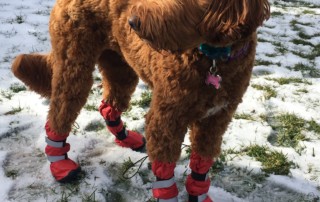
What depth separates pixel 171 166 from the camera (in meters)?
2.75

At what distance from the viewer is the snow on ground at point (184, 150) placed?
3.20 meters

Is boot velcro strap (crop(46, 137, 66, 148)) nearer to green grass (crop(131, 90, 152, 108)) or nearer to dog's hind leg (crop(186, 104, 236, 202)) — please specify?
dog's hind leg (crop(186, 104, 236, 202))

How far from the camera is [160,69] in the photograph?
2504 millimetres

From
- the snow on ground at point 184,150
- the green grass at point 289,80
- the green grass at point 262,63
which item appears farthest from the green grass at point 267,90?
the green grass at point 262,63

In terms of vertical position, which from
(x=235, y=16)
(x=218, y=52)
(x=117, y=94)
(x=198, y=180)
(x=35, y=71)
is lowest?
(x=198, y=180)

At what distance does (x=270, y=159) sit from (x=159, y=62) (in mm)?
1682

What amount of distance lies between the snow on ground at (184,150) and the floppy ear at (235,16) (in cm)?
173

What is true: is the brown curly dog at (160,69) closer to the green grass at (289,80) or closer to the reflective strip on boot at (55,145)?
the reflective strip on boot at (55,145)

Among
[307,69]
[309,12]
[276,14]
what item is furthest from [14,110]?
[309,12]

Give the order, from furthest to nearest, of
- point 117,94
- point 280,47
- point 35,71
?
point 280,47, point 117,94, point 35,71

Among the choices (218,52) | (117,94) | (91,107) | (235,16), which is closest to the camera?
(235,16)

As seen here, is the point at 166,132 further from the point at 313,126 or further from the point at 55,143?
the point at 313,126

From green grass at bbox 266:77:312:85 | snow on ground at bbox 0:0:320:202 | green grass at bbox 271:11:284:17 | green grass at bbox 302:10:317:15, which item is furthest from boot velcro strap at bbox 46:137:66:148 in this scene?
green grass at bbox 302:10:317:15

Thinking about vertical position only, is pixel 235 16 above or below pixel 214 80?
above
